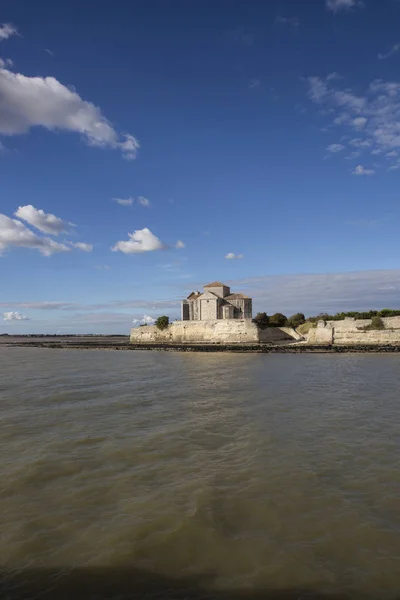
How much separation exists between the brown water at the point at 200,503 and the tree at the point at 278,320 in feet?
147

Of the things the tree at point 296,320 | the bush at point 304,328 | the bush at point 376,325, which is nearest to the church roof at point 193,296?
the tree at point 296,320

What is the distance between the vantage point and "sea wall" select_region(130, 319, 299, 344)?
46031 millimetres

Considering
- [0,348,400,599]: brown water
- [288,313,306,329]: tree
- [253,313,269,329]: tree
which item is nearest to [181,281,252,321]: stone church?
[253,313,269,329]: tree

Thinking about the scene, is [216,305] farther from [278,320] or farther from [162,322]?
[278,320]

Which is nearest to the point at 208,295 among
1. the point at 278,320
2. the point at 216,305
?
the point at 216,305

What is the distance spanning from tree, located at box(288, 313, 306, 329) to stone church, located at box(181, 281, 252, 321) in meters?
6.95

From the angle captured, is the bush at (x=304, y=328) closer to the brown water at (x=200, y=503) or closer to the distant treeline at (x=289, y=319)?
the distant treeline at (x=289, y=319)

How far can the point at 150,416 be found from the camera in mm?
8508

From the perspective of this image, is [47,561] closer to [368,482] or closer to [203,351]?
[368,482]

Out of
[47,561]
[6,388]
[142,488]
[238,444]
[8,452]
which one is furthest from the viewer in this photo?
[6,388]

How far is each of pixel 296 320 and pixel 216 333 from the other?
14785 millimetres

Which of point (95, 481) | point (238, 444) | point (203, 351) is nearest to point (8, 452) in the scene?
point (95, 481)

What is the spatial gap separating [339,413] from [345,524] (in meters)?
5.27

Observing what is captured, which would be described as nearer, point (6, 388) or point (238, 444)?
point (238, 444)
